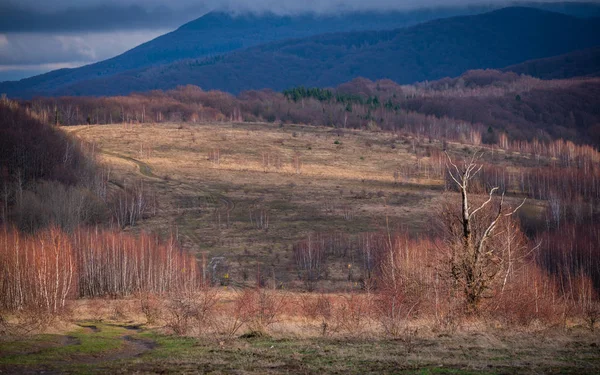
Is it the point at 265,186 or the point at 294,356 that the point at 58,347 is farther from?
the point at 265,186

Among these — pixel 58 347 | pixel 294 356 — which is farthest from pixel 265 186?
pixel 294 356

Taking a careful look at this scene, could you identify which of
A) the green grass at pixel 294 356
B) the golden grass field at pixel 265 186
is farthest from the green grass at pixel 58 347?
the golden grass field at pixel 265 186

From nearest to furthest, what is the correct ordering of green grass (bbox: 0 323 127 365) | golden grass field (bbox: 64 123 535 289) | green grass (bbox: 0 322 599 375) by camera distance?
1. green grass (bbox: 0 322 599 375)
2. green grass (bbox: 0 323 127 365)
3. golden grass field (bbox: 64 123 535 289)

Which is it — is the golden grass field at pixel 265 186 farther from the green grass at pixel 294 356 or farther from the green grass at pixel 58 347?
the green grass at pixel 294 356

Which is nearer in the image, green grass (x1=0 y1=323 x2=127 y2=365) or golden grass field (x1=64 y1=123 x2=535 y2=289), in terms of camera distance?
green grass (x1=0 y1=323 x2=127 y2=365)

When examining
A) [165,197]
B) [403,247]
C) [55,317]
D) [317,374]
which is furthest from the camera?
[165,197]

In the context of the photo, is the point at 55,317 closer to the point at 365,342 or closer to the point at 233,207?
the point at 365,342

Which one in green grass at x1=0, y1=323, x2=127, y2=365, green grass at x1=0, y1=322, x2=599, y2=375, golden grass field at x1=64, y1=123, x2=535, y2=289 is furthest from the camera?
golden grass field at x1=64, y1=123, x2=535, y2=289

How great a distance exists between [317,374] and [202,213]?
307ft

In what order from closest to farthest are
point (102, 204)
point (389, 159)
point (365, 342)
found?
point (365, 342), point (102, 204), point (389, 159)

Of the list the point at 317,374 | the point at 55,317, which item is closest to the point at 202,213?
the point at 55,317

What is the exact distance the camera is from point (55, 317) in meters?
39.3

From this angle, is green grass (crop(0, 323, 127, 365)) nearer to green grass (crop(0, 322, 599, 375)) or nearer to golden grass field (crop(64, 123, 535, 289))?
green grass (crop(0, 322, 599, 375))

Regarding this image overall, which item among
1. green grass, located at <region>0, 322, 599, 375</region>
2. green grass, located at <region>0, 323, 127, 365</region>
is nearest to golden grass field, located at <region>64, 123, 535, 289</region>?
green grass, located at <region>0, 323, 127, 365</region>
